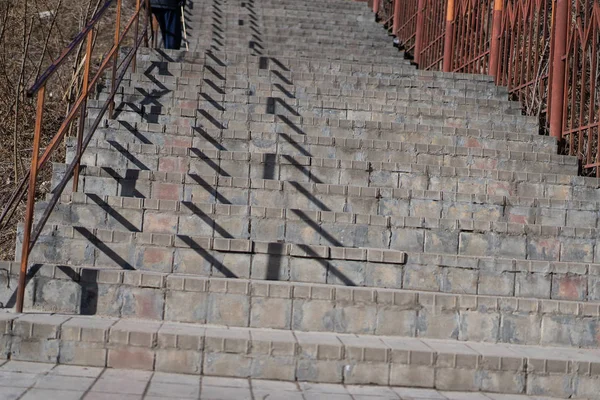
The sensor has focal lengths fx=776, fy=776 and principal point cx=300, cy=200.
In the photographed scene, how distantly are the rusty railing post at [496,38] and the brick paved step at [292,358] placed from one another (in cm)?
620

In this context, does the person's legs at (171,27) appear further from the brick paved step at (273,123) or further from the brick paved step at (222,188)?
the brick paved step at (222,188)

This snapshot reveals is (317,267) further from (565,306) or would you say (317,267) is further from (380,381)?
(565,306)

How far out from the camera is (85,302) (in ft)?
14.6

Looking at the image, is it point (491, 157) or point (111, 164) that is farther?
point (491, 157)

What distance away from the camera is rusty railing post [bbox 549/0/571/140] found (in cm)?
799

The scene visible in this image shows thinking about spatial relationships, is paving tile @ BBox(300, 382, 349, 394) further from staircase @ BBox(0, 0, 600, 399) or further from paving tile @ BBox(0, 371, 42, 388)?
paving tile @ BBox(0, 371, 42, 388)

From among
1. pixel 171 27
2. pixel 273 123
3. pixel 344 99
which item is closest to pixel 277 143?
pixel 273 123

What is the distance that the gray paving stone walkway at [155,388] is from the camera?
3513 millimetres

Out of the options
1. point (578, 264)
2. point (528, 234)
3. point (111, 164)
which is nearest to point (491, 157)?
point (528, 234)

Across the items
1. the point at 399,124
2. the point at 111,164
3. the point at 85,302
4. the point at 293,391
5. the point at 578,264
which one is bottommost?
the point at 293,391

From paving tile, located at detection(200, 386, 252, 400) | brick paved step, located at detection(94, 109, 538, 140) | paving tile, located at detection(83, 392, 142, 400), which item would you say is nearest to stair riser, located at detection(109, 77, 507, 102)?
brick paved step, located at detection(94, 109, 538, 140)

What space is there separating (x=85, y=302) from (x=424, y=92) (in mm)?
5130

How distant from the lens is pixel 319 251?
488 centimetres

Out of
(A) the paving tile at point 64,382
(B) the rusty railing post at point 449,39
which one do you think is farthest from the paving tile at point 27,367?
(B) the rusty railing post at point 449,39
